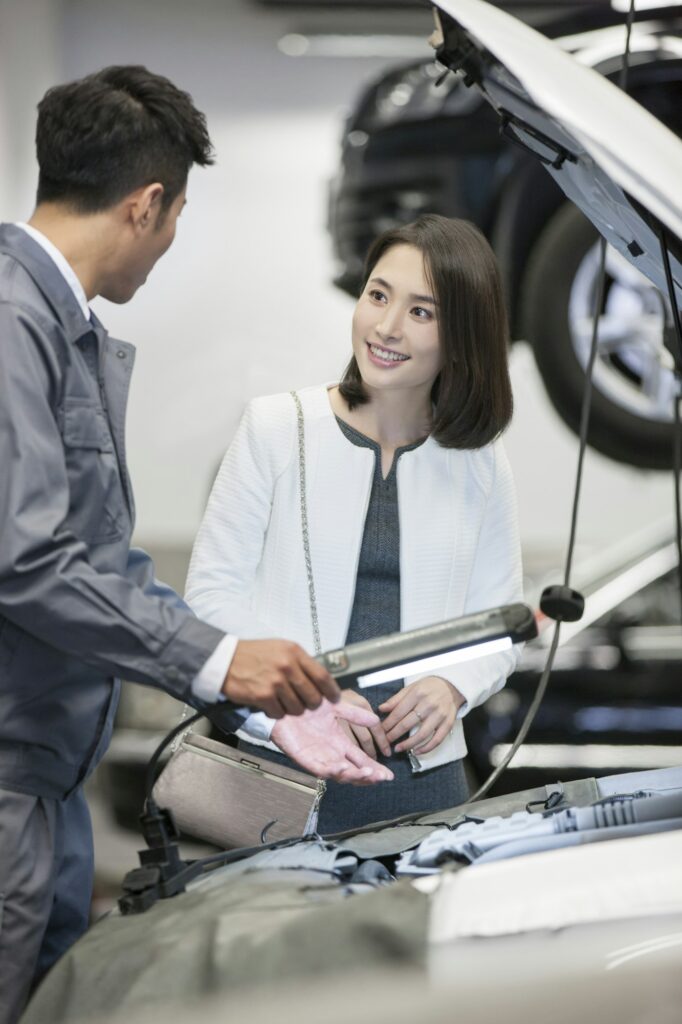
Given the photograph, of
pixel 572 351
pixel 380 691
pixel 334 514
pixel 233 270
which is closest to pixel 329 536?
pixel 334 514

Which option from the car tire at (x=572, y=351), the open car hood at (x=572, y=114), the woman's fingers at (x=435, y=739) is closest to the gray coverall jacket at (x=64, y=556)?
the woman's fingers at (x=435, y=739)

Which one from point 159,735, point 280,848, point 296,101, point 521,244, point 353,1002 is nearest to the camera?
point 353,1002

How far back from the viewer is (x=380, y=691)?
199cm

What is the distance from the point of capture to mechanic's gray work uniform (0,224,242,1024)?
1.34m

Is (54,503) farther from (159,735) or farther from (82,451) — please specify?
(159,735)

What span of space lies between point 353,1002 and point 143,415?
164 inches

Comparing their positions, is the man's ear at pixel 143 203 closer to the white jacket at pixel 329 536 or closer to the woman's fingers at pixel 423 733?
the white jacket at pixel 329 536

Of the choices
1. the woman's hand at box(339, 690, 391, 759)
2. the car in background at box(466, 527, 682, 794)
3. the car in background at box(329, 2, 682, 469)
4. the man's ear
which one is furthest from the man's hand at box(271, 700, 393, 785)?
the car in background at box(329, 2, 682, 469)

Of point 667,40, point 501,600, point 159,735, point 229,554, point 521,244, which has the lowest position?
point 159,735

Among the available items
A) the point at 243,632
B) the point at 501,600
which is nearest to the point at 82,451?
the point at 243,632

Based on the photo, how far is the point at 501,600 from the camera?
2021mm

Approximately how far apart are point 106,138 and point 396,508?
0.76 m

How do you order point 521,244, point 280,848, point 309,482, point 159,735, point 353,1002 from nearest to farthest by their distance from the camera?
1. point 353,1002
2. point 280,848
3. point 309,482
4. point 159,735
5. point 521,244

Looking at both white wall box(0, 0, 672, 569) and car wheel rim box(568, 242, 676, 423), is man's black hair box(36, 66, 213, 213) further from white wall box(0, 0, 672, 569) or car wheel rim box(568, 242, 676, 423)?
white wall box(0, 0, 672, 569)
